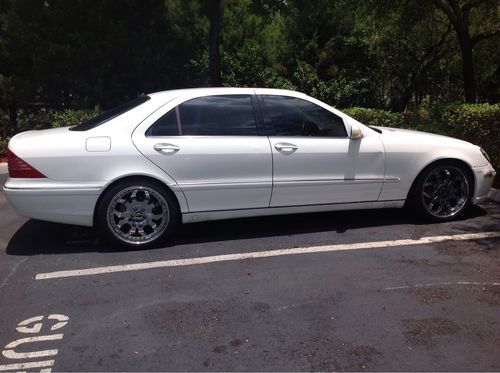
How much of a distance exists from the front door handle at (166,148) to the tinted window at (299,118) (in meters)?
0.92

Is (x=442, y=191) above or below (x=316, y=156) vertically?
below

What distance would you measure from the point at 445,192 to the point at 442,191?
39 millimetres

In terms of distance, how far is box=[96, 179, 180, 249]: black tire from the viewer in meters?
4.71

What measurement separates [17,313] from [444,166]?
4141 mm

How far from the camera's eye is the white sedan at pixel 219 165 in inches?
183

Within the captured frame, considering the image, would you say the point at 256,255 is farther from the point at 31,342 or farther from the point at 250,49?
the point at 250,49

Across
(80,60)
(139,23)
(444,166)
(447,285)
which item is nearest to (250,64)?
(139,23)

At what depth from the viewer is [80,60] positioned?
1243 cm

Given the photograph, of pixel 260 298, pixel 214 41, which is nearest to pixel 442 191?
pixel 260 298

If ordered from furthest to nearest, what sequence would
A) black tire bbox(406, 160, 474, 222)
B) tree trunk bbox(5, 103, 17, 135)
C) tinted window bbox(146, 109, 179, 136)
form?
tree trunk bbox(5, 103, 17, 135) < black tire bbox(406, 160, 474, 222) < tinted window bbox(146, 109, 179, 136)

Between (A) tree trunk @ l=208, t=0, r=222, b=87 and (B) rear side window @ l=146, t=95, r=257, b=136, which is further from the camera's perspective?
(A) tree trunk @ l=208, t=0, r=222, b=87

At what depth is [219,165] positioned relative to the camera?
191 inches

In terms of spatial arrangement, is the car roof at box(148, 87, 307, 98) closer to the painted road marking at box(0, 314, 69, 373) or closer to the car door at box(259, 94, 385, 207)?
the car door at box(259, 94, 385, 207)

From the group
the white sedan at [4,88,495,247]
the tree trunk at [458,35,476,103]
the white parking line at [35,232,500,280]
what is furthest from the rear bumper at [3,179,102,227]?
the tree trunk at [458,35,476,103]
